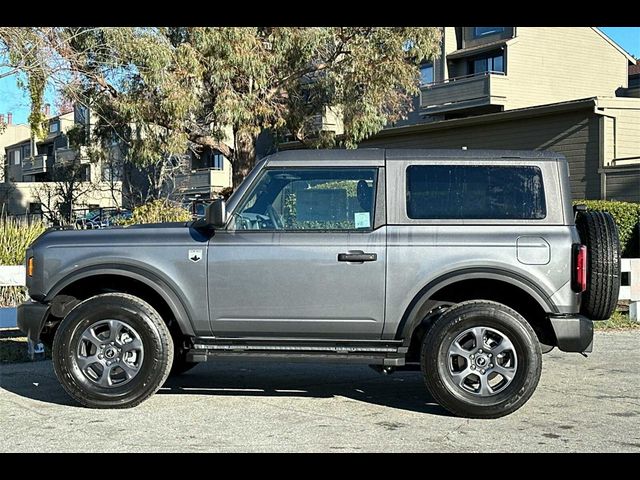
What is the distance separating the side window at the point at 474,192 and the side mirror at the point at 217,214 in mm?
1446

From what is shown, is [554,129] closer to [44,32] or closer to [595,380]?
[44,32]

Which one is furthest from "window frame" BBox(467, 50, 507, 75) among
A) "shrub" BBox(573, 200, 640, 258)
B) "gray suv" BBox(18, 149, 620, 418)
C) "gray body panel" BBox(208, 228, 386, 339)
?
"gray body panel" BBox(208, 228, 386, 339)

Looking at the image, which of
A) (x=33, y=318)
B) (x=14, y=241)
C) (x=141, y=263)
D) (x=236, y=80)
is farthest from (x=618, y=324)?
(x=236, y=80)

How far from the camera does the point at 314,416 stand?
6500 mm

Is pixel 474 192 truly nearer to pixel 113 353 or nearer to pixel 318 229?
pixel 318 229

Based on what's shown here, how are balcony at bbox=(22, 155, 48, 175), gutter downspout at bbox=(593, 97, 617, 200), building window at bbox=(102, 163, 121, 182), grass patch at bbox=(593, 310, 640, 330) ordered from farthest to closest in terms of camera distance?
balcony at bbox=(22, 155, 48, 175)
building window at bbox=(102, 163, 121, 182)
gutter downspout at bbox=(593, 97, 617, 200)
grass patch at bbox=(593, 310, 640, 330)

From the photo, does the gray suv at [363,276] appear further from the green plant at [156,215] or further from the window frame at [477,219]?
the green plant at [156,215]

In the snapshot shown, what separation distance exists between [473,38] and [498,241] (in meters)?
29.5

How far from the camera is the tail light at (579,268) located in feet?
20.9

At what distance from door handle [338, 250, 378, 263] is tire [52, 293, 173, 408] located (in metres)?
1.51

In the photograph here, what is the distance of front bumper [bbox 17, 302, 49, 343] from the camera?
6.82 meters

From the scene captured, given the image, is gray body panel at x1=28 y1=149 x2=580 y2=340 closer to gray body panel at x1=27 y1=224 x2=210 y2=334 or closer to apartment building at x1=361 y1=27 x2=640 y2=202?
gray body panel at x1=27 y1=224 x2=210 y2=334

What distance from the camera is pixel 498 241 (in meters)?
6.45
